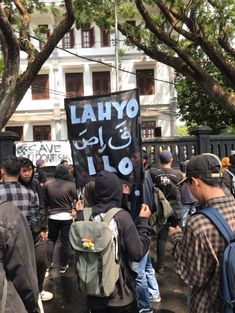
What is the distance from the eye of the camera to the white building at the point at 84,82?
27.7 metres

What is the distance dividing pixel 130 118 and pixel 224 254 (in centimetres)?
192

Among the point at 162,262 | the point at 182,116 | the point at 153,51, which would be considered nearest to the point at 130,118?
the point at 162,262

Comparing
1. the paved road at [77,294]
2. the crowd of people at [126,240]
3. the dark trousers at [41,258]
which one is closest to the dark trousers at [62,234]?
the paved road at [77,294]

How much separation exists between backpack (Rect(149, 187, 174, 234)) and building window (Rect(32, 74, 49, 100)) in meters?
23.4

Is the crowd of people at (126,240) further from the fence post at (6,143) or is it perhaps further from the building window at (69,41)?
the building window at (69,41)

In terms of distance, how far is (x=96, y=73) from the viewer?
2848cm

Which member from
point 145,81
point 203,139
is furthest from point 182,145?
point 145,81

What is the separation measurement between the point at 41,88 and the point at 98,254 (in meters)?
26.2

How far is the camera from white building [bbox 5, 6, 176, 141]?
27.7m

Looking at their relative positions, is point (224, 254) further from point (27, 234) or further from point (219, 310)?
point (27, 234)

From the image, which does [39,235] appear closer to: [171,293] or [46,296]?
[46,296]

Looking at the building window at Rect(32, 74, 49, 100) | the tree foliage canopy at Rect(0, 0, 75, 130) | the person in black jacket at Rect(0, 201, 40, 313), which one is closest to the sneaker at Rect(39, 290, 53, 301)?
the person in black jacket at Rect(0, 201, 40, 313)

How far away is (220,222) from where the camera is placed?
226 cm

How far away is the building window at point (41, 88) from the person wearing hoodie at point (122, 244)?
25563mm
